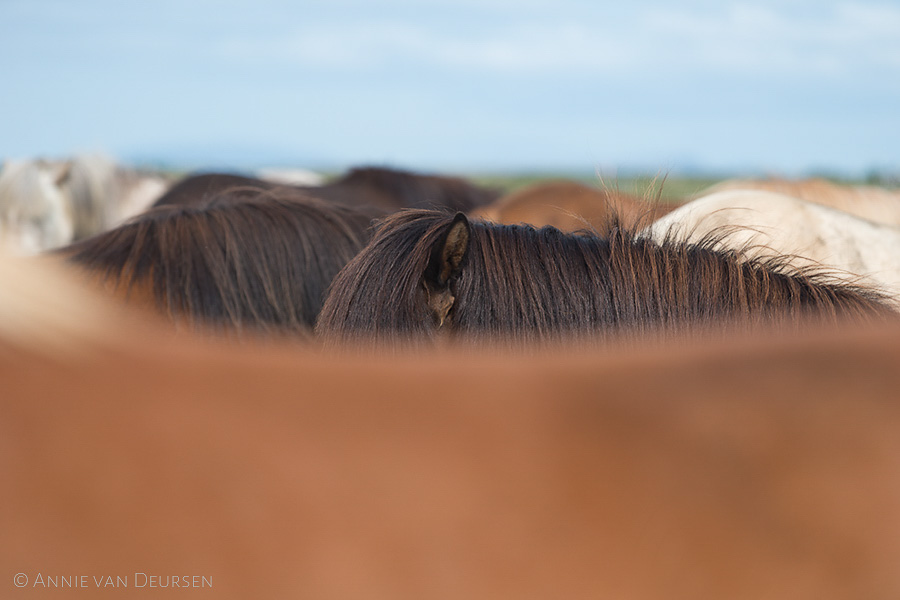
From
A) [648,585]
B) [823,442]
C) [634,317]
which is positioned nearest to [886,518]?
[823,442]

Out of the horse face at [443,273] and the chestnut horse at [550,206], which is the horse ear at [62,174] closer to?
the chestnut horse at [550,206]

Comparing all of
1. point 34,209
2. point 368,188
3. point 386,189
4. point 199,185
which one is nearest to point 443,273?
point 199,185

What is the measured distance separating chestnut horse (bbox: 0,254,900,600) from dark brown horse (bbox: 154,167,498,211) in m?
4.27

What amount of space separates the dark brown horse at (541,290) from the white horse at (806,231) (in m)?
0.75

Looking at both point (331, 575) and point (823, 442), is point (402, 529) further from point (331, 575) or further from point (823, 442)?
point (823, 442)

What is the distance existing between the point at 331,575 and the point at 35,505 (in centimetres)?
21

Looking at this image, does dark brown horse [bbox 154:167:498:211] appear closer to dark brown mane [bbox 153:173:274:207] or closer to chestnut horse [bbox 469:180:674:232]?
dark brown mane [bbox 153:173:274:207]

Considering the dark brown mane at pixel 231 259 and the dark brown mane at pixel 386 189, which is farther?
the dark brown mane at pixel 386 189

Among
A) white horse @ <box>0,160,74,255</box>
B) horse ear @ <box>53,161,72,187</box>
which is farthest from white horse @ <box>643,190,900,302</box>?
horse ear @ <box>53,161,72,187</box>

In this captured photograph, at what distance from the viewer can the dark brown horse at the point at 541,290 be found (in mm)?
1640

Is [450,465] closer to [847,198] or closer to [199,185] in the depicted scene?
[847,198]

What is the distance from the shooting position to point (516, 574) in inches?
18.9

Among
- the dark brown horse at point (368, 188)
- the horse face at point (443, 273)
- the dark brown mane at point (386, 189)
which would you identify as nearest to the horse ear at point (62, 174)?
the dark brown horse at point (368, 188)

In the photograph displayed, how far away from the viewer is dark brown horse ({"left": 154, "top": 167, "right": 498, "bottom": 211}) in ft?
19.2
